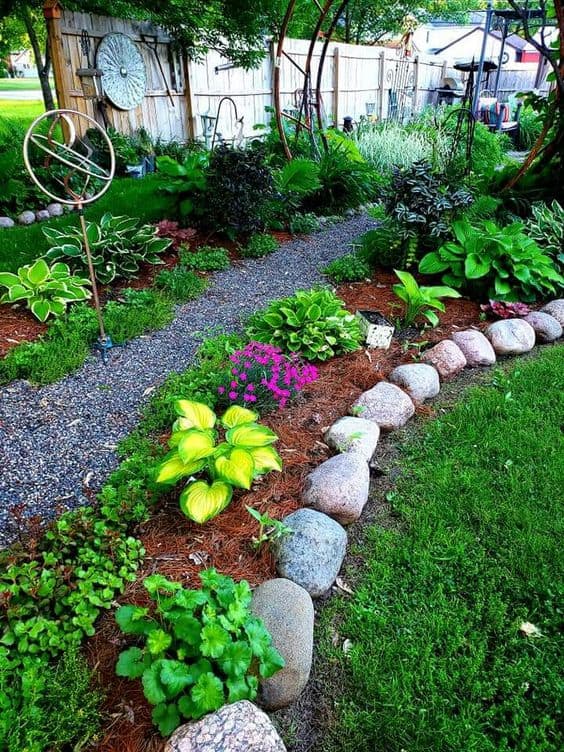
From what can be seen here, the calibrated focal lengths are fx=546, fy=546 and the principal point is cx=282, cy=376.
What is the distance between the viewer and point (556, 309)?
4.21m

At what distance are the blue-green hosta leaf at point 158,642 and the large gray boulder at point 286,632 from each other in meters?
0.36

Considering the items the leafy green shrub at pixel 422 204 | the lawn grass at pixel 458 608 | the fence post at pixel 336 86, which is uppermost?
the fence post at pixel 336 86

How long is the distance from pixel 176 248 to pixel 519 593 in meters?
4.06

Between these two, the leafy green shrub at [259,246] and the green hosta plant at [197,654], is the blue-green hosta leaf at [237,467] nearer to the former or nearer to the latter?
the green hosta plant at [197,654]

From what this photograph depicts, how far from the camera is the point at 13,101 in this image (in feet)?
67.1

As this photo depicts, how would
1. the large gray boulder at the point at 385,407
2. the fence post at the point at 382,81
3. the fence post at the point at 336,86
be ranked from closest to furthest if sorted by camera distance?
the large gray boulder at the point at 385,407 < the fence post at the point at 336,86 < the fence post at the point at 382,81

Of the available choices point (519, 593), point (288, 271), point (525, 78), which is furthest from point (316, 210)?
point (525, 78)

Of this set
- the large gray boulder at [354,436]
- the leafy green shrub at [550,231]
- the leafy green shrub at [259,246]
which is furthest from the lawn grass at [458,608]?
the leafy green shrub at [259,246]

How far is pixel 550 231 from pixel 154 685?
482cm

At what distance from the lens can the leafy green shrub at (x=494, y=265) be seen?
13.8 feet

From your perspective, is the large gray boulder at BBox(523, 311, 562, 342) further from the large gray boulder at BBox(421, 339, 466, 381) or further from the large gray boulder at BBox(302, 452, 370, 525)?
the large gray boulder at BBox(302, 452, 370, 525)

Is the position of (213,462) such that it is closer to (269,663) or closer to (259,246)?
(269,663)

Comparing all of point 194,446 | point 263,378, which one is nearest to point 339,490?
point 194,446

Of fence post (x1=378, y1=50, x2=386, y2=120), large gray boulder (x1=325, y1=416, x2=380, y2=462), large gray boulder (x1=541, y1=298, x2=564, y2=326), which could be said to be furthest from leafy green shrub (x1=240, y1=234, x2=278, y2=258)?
fence post (x1=378, y1=50, x2=386, y2=120)
